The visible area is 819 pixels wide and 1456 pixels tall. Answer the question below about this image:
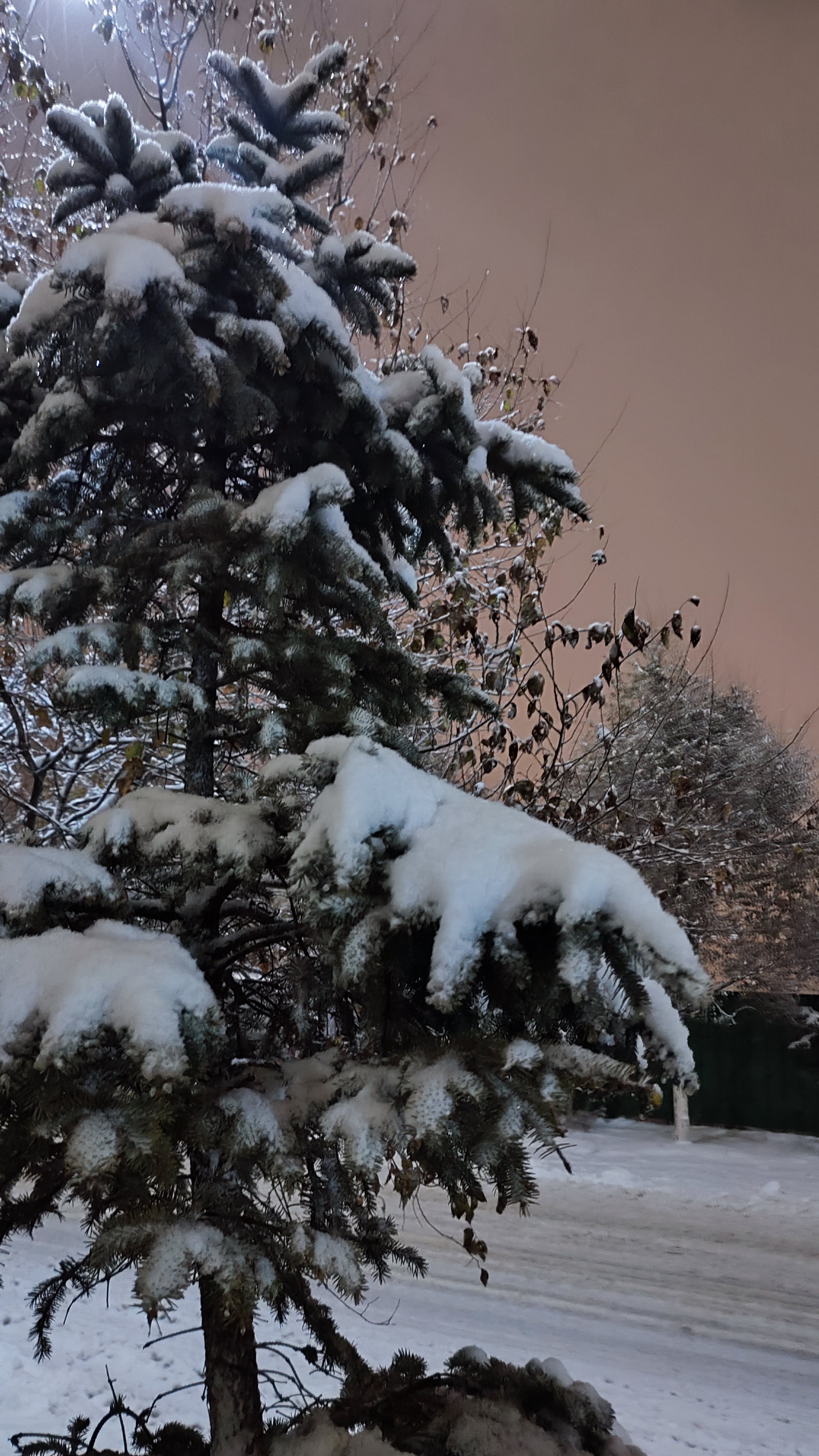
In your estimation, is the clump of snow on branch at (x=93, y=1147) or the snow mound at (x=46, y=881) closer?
the clump of snow on branch at (x=93, y=1147)

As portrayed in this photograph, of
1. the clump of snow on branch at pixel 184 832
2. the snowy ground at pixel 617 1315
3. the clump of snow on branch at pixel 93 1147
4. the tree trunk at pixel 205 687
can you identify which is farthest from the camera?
the snowy ground at pixel 617 1315

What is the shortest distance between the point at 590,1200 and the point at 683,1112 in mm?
2922

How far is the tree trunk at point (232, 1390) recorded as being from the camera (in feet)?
6.48

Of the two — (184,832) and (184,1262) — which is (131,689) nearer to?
(184,832)

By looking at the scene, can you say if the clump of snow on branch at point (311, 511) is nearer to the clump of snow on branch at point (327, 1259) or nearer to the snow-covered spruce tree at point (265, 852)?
the snow-covered spruce tree at point (265, 852)

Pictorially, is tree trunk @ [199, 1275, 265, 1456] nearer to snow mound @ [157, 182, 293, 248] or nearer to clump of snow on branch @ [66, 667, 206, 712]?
clump of snow on branch @ [66, 667, 206, 712]

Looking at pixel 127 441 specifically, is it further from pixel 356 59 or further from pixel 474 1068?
pixel 356 59

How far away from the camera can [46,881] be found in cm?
164

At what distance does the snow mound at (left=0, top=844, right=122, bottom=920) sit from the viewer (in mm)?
1602

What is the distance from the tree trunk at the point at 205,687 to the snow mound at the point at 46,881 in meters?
0.70

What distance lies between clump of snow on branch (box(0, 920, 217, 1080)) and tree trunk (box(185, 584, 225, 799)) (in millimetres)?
963

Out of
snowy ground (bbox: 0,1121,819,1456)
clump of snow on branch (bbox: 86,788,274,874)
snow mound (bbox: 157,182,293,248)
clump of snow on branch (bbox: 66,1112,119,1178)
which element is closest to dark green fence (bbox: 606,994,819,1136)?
snowy ground (bbox: 0,1121,819,1456)

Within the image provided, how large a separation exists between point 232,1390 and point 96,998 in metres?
1.28

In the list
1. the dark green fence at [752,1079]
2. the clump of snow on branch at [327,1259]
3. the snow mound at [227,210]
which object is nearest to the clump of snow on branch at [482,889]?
the clump of snow on branch at [327,1259]
